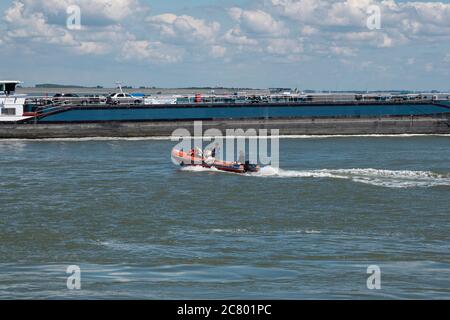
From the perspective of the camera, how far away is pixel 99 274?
16.5m

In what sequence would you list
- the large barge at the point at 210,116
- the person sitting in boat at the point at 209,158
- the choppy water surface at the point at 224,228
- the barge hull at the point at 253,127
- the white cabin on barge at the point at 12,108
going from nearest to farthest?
the choppy water surface at the point at 224,228
the person sitting in boat at the point at 209,158
the barge hull at the point at 253,127
the white cabin on barge at the point at 12,108
the large barge at the point at 210,116

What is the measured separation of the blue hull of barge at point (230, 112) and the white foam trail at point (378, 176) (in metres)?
26.6

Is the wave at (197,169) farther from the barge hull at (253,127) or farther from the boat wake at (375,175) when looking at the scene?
the barge hull at (253,127)

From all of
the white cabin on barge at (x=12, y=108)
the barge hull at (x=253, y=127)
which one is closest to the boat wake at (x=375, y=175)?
the barge hull at (x=253, y=127)

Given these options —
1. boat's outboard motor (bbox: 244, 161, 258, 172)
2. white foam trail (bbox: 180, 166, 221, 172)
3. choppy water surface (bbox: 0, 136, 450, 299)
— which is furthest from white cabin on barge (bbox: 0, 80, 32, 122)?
boat's outboard motor (bbox: 244, 161, 258, 172)

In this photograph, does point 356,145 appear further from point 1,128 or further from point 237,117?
point 1,128

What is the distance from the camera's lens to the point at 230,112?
6512 centimetres

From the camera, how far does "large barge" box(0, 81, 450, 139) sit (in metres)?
61.2

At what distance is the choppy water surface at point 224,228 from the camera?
15391 millimetres

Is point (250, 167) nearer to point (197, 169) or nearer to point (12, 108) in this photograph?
point (197, 169)
